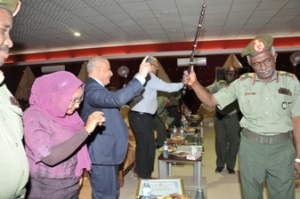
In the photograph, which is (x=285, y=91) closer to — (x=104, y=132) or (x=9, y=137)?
(x=104, y=132)

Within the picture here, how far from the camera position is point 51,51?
30.5ft

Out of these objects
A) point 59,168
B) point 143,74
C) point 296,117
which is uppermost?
point 143,74

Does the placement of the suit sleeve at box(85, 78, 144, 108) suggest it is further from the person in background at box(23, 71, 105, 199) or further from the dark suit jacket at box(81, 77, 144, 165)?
the person in background at box(23, 71, 105, 199)

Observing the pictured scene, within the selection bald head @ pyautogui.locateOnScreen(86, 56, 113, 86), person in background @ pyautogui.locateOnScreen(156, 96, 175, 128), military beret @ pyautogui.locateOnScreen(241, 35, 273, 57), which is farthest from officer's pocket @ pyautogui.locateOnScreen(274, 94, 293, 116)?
person in background @ pyautogui.locateOnScreen(156, 96, 175, 128)

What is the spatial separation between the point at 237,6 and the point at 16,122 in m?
4.43

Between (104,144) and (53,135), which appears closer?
(53,135)

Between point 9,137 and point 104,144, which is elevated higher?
point 9,137

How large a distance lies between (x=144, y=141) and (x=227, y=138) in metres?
1.31

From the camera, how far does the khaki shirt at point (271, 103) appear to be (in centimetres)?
180

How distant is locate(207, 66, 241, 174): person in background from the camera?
11.8ft

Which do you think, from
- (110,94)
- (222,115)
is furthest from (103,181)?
(222,115)

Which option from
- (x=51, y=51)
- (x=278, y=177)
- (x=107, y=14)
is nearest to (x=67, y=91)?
(x=278, y=177)

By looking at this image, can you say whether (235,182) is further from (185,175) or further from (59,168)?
(59,168)

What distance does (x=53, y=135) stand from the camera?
4.47ft
